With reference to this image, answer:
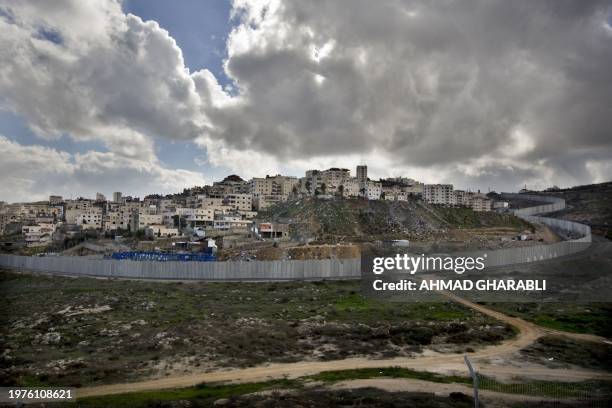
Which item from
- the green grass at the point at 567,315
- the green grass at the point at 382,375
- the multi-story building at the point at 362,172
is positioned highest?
the multi-story building at the point at 362,172

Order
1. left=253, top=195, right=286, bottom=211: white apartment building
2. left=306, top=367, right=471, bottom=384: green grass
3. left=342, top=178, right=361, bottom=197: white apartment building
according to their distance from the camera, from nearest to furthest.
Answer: left=306, top=367, right=471, bottom=384: green grass < left=253, top=195, right=286, bottom=211: white apartment building < left=342, top=178, right=361, bottom=197: white apartment building

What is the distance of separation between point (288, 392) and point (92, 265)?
5372 cm

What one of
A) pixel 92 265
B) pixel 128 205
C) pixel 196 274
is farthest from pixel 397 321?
pixel 128 205

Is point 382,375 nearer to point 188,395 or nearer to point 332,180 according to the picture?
point 188,395

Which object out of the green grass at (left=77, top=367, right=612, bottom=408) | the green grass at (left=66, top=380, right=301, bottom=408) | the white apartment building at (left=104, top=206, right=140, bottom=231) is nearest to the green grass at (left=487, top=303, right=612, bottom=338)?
the green grass at (left=77, top=367, right=612, bottom=408)

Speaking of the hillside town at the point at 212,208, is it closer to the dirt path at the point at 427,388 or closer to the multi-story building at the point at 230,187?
the multi-story building at the point at 230,187

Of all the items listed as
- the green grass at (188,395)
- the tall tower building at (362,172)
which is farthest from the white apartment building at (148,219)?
the green grass at (188,395)

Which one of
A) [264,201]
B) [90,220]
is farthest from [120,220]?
[264,201]

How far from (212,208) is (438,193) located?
3860 inches

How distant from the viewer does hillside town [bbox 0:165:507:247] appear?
11843 centimetres

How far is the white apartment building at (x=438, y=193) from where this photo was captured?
185375 millimetres

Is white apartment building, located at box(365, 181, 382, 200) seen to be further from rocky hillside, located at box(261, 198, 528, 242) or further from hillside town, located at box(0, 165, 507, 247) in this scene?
rocky hillside, located at box(261, 198, 528, 242)

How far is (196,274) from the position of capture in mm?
58250

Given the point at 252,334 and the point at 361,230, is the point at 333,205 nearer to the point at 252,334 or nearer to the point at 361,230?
the point at 361,230
